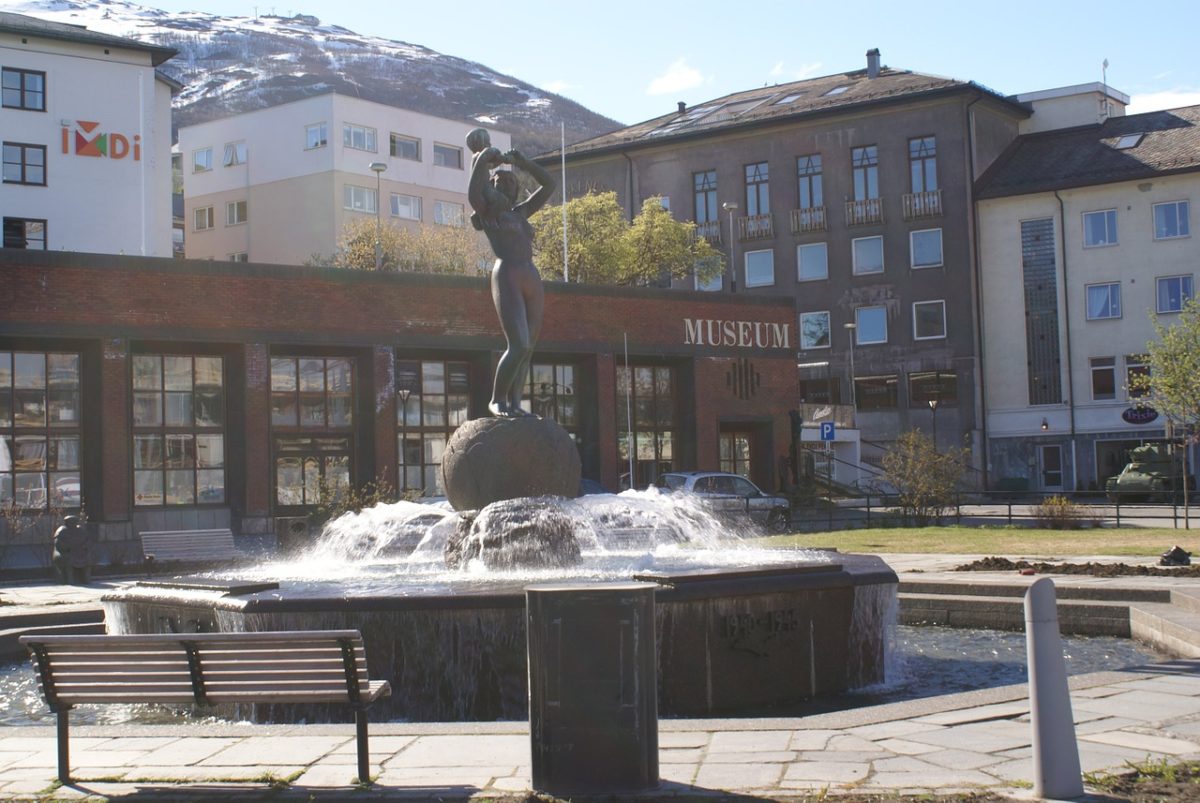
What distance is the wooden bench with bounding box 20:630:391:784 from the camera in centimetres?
731

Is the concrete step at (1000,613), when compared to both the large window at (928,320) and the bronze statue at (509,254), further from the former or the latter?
the large window at (928,320)

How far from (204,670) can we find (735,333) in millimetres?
37925

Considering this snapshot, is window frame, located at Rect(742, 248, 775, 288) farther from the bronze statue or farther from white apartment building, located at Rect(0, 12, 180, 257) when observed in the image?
the bronze statue

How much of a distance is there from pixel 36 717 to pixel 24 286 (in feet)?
81.4

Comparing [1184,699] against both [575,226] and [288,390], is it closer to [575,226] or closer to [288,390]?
[288,390]

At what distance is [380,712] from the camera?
10.6 metres

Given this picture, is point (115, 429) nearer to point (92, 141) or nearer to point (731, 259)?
point (92, 141)

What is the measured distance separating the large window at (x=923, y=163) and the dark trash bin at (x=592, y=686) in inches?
2123

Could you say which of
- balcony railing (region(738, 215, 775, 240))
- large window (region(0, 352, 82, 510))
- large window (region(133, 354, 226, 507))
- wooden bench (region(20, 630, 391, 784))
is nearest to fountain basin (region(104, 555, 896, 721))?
wooden bench (region(20, 630, 391, 784))

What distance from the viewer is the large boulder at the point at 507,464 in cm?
1521

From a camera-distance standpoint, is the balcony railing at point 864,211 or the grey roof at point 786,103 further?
the balcony railing at point 864,211

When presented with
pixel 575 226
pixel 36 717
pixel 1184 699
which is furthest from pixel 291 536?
pixel 575 226

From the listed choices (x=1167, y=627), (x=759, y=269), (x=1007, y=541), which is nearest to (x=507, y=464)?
(x=1167, y=627)

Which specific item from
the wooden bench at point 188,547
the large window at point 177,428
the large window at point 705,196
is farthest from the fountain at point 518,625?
the large window at point 705,196
